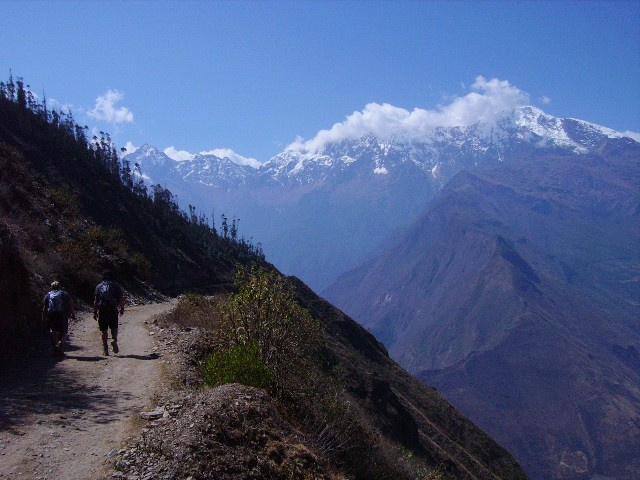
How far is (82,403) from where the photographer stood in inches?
432

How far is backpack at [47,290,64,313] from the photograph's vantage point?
592 inches

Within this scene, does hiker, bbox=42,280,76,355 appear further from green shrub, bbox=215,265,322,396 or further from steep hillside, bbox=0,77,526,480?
green shrub, bbox=215,265,322,396

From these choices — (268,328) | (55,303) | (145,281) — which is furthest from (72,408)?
(145,281)

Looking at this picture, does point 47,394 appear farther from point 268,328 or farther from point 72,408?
point 268,328

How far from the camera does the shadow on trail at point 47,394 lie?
10227 mm

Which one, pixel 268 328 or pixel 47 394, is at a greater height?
pixel 268 328

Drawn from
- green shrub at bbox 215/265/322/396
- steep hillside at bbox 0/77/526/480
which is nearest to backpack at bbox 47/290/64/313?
steep hillside at bbox 0/77/526/480

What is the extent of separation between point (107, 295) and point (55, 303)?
1455mm

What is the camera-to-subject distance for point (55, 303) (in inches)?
596

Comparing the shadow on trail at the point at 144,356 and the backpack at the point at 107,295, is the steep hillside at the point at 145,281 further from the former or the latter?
the backpack at the point at 107,295

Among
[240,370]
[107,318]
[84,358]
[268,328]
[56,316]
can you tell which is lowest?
[240,370]

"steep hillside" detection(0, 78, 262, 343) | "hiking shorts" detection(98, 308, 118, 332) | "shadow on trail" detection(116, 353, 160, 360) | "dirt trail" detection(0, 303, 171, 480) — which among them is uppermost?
"steep hillside" detection(0, 78, 262, 343)

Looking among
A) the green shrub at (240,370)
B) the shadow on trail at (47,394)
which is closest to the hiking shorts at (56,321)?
the shadow on trail at (47,394)

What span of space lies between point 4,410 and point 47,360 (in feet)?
14.1
